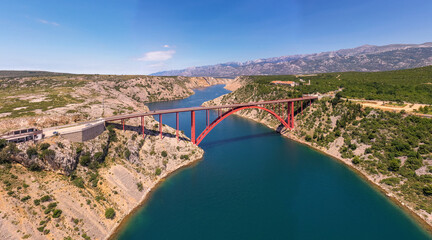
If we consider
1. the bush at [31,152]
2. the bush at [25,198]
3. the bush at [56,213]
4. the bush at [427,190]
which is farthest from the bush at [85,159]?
the bush at [427,190]

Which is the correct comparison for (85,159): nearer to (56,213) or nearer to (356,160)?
(56,213)

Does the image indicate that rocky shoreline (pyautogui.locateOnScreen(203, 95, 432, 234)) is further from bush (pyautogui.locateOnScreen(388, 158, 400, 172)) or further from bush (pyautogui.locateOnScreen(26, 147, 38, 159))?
bush (pyautogui.locateOnScreen(26, 147, 38, 159))

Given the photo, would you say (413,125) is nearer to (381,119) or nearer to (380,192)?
(381,119)

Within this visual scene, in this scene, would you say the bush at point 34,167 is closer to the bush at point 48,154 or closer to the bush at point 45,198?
the bush at point 48,154

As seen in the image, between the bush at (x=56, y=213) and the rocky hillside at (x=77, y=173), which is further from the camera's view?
the bush at (x=56, y=213)

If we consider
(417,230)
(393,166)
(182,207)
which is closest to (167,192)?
(182,207)

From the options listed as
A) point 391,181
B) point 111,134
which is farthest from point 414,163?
point 111,134
